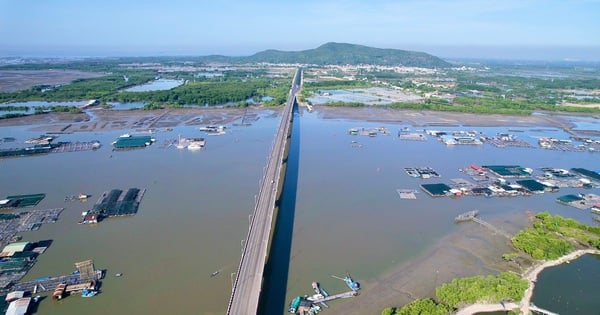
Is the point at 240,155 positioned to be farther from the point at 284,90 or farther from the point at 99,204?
the point at 284,90

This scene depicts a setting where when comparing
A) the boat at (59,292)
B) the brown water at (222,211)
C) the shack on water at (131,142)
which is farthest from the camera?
the shack on water at (131,142)

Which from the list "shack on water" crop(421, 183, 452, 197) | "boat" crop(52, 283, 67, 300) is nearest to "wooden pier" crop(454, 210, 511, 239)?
"shack on water" crop(421, 183, 452, 197)

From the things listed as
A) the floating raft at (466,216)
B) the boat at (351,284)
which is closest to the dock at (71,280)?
the boat at (351,284)

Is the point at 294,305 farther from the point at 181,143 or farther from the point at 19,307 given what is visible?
the point at 181,143

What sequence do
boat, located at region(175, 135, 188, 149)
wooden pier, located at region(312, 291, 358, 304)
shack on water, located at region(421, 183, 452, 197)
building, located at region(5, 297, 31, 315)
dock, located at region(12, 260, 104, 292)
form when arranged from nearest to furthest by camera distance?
1. building, located at region(5, 297, 31, 315)
2. wooden pier, located at region(312, 291, 358, 304)
3. dock, located at region(12, 260, 104, 292)
4. shack on water, located at region(421, 183, 452, 197)
5. boat, located at region(175, 135, 188, 149)

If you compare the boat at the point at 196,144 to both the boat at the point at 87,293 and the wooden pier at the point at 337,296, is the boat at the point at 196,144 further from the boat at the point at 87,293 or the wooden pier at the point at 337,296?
the wooden pier at the point at 337,296

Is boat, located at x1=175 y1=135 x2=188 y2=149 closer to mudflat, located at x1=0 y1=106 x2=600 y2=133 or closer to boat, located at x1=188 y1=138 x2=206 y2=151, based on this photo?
boat, located at x1=188 y1=138 x2=206 y2=151
